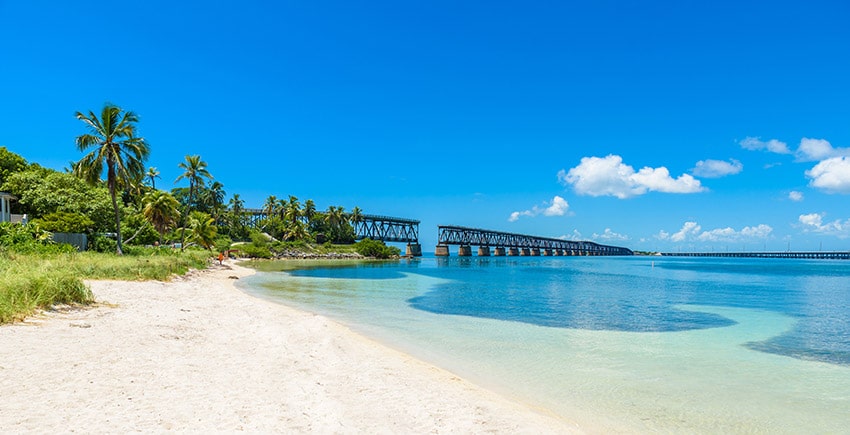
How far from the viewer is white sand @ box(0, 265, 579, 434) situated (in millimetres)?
6305

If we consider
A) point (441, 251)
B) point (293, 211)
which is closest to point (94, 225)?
point (293, 211)

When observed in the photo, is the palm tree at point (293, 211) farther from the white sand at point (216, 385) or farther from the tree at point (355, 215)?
the white sand at point (216, 385)

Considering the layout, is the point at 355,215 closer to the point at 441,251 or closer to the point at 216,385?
the point at 441,251

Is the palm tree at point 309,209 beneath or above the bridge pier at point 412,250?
above

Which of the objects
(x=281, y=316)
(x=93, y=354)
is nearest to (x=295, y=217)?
(x=281, y=316)

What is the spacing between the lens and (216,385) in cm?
806

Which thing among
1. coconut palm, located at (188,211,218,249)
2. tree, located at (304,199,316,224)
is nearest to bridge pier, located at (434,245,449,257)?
tree, located at (304,199,316,224)

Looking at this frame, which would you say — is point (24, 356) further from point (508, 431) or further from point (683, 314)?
point (683, 314)

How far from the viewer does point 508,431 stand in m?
7.12

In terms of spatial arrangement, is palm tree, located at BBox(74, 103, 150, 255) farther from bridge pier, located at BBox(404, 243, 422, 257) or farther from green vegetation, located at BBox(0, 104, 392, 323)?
bridge pier, located at BBox(404, 243, 422, 257)

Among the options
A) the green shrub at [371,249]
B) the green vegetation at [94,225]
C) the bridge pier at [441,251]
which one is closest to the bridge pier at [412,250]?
the bridge pier at [441,251]

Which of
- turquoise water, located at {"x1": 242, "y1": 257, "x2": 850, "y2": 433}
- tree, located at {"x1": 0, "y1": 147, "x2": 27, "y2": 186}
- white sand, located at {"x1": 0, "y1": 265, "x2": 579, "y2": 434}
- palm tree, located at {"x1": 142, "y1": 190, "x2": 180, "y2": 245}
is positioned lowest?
turquoise water, located at {"x1": 242, "y1": 257, "x2": 850, "y2": 433}

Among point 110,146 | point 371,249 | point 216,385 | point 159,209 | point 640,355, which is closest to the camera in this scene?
point 216,385

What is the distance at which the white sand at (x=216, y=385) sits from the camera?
20.7 feet
